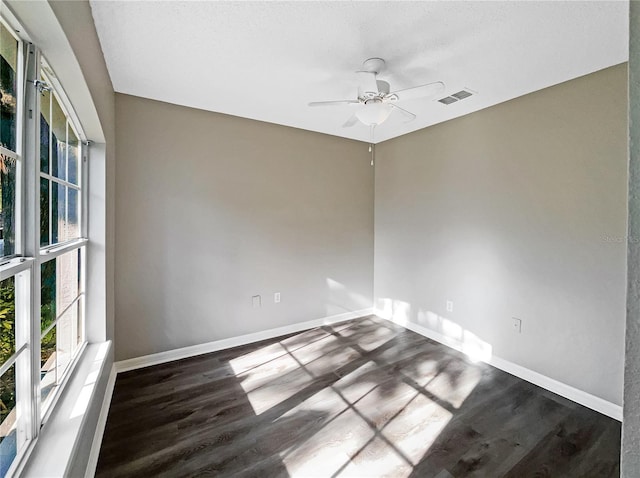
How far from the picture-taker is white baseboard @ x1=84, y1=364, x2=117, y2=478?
5.40 ft

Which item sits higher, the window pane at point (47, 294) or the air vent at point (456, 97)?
the air vent at point (456, 97)

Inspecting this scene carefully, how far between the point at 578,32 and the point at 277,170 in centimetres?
270

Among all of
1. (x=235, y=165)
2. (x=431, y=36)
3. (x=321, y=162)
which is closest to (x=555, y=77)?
(x=431, y=36)

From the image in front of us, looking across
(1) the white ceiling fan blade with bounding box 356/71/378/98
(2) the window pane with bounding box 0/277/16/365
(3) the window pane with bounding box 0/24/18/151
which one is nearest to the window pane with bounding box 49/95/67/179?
(3) the window pane with bounding box 0/24/18/151

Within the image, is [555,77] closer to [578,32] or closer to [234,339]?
[578,32]

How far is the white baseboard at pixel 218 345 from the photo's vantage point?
278 centimetres

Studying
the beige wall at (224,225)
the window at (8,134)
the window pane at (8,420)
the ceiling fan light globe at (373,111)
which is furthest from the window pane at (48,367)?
the ceiling fan light globe at (373,111)

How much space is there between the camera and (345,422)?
2084mm

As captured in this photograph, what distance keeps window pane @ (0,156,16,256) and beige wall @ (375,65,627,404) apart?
3312 millimetres

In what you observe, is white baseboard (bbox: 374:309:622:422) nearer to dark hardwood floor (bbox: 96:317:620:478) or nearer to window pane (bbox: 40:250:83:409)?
dark hardwood floor (bbox: 96:317:620:478)

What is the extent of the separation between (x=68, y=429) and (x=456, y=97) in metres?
3.44

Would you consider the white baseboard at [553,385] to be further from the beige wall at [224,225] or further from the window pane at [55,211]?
the window pane at [55,211]

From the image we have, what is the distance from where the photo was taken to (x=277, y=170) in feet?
11.5

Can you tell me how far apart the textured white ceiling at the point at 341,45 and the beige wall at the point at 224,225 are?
47 centimetres
